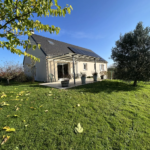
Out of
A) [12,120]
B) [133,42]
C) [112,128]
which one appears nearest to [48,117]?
[12,120]

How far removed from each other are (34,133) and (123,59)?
7.53 m

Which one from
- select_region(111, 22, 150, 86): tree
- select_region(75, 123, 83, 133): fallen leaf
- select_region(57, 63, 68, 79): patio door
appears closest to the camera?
select_region(75, 123, 83, 133): fallen leaf

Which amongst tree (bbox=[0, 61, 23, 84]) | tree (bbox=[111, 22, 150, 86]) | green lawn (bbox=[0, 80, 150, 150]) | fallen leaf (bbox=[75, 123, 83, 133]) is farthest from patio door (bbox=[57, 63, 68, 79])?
fallen leaf (bbox=[75, 123, 83, 133])

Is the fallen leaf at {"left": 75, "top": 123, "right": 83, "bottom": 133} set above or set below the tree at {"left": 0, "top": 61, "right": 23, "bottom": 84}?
below

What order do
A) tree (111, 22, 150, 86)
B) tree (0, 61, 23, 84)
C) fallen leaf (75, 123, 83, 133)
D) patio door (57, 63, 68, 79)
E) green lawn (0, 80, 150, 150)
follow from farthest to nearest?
patio door (57, 63, 68, 79) < tree (0, 61, 23, 84) < tree (111, 22, 150, 86) < fallen leaf (75, 123, 83, 133) < green lawn (0, 80, 150, 150)

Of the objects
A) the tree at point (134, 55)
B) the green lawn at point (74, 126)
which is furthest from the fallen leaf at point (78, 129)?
the tree at point (134, 55)

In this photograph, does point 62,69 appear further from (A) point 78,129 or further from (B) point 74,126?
(A) point 78,129

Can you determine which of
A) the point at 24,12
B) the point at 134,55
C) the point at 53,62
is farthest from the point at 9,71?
the point at 134,55

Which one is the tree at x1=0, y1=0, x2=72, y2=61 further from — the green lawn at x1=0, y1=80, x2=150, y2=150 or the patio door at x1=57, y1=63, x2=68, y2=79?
the patio door at x1=57, y1=63, x2=68, y2=79

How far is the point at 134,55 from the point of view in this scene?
6.52 m

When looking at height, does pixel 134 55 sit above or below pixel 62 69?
above

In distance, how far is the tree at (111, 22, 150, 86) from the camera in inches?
245

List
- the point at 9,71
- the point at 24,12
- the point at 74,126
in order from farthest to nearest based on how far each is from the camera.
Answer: the point at 9,71, the point at 74,126, the point at 24,12

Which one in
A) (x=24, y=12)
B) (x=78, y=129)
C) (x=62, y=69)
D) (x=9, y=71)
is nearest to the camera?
(x=24, y=12)
